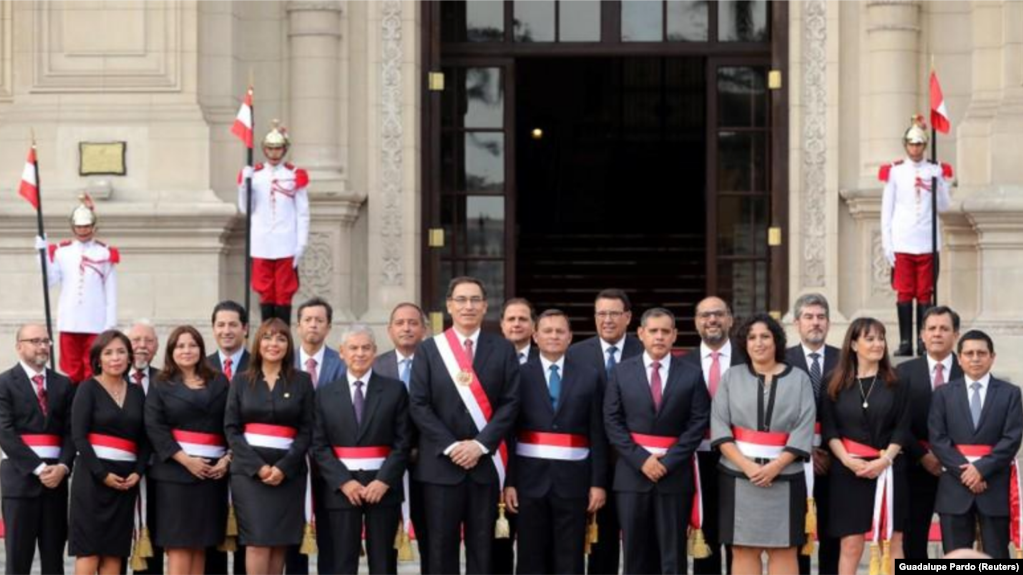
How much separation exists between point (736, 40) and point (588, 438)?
27.6ft

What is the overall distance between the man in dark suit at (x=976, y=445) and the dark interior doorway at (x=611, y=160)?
14036 mm

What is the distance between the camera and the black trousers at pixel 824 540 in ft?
43.7

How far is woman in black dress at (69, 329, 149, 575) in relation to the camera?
43.0 feet

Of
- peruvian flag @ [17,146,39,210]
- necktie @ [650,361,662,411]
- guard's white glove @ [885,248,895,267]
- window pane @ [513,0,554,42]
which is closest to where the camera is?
necktie @ [650,361,662,411]

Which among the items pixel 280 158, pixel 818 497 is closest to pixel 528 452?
pixel 818 497

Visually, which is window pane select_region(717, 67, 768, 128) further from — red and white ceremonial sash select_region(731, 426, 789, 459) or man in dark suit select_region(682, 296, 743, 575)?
red and white ceremonial sash select_region(731, 426, 789, 459)

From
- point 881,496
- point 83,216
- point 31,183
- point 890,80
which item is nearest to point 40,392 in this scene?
point 83,216

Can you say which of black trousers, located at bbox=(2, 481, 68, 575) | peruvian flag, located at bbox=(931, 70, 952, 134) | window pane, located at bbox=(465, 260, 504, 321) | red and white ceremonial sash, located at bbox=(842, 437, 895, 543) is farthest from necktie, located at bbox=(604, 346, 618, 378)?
window pane, located at bbox=(465, 260, 504, 321)

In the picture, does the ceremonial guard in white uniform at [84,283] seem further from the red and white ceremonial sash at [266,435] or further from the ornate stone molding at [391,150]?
the red and white ceremonial sash at [266,435]

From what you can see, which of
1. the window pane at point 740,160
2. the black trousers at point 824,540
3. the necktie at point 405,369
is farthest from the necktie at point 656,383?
the window pane at point 740,160

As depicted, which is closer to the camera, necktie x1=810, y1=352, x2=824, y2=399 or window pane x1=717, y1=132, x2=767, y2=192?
necktie x1=810, y1=352, x2=824, y2=399

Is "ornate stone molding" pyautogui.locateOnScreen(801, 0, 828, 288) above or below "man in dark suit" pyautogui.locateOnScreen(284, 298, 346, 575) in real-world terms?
above

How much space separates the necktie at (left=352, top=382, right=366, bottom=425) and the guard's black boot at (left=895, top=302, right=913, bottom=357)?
675 cm

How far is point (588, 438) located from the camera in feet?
43.5
